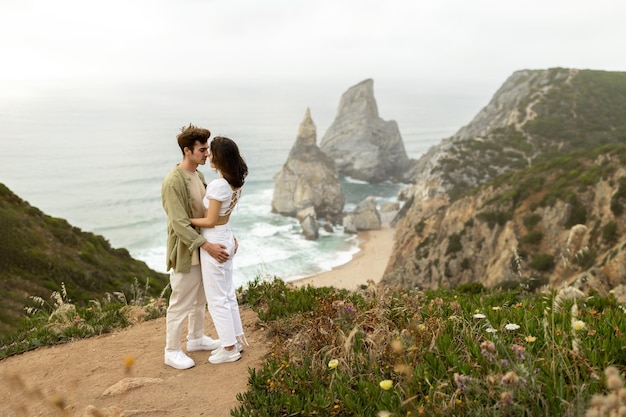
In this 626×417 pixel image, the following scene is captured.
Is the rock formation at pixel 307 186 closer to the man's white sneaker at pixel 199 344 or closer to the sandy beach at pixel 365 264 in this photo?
the sandy beach at pixel 365 264

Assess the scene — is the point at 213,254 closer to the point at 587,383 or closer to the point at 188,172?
the point at 188,172

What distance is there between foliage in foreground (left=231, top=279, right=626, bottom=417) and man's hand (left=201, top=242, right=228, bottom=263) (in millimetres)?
1247

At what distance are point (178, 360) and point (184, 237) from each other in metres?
1.56

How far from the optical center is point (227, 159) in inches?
209

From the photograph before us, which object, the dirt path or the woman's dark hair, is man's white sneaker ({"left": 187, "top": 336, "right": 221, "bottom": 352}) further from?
the woman's dark hair

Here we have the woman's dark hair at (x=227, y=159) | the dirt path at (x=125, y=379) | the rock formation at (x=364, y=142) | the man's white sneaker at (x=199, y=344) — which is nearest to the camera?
the dirt path at (x=125, y=379)

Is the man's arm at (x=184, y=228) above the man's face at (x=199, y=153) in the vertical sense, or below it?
below

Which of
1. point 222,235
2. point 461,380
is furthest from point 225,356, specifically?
point 461,380

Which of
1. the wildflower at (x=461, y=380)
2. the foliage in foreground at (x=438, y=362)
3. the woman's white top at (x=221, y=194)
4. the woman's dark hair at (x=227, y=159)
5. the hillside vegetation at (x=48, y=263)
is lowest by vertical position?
the hillside vegetation at (x=48, y=263)

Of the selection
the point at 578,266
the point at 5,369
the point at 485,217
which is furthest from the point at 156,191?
the point at 5,369

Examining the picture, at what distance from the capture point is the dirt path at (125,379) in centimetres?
477

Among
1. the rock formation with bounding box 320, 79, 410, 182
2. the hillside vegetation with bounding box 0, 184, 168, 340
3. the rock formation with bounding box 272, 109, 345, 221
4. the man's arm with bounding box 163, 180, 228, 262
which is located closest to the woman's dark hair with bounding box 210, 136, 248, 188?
the man's arm with bounding box 163, 180, 228, 262

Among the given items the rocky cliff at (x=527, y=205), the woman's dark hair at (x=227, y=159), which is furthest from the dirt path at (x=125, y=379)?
the rocky cliff at (x=527, y=205)

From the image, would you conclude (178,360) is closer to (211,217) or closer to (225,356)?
(225,356)
